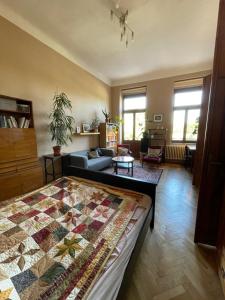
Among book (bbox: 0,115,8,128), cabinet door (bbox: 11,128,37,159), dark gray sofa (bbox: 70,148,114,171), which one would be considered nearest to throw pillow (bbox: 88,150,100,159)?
dark gray sofa (bbox: 70,148,114,171)

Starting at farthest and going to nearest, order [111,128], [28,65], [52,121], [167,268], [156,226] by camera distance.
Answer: [111,128], [52,121], [28,65], [156,226], [167,268]

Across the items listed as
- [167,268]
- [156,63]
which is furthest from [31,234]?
[156,63]

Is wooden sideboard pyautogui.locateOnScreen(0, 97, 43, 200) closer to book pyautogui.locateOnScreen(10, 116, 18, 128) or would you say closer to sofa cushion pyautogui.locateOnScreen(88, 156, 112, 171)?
book pyautogui.locateOnScreen(10, 116, 18, 128)

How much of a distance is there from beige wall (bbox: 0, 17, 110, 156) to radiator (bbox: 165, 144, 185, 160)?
3.11 metres

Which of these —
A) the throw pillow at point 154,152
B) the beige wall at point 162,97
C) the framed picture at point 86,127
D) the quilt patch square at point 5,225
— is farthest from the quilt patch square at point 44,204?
the beige wall at point 162,97

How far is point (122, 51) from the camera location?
3889mm

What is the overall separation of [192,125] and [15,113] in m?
5.39

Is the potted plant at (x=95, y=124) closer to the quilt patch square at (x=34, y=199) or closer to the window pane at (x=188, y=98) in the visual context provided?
the window pane at (x=188, y=98)

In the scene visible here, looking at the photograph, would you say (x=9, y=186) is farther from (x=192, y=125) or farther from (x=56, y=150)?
(x=192, y=125)

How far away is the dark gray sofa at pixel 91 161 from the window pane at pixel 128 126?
1.94m

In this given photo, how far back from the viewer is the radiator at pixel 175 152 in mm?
5420

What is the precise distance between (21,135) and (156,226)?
263cm

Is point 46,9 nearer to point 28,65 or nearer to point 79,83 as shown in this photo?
point 28,65

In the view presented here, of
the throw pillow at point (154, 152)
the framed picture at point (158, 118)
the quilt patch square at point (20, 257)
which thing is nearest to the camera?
the quilt patch square at point (20, 257)
